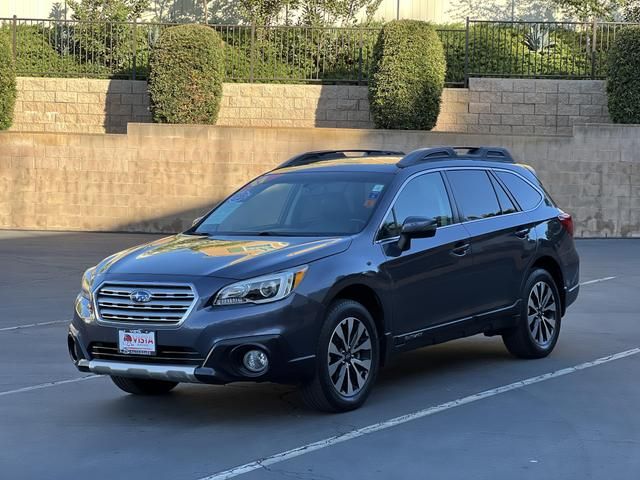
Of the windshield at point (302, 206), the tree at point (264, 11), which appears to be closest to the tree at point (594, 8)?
the tree at point (264, 11)

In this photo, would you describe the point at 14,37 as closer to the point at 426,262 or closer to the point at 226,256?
the point at 426,262

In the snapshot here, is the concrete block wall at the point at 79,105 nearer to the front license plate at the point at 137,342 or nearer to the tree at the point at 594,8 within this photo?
the tree at the point at 594,8

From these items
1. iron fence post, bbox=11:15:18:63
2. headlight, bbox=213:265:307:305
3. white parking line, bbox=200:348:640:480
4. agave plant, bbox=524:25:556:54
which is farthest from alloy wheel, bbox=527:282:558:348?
iron fence post, bbox=11:15:18:63

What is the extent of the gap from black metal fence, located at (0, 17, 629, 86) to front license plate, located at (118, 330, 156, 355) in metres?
16.7

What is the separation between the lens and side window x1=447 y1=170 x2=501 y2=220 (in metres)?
9.43

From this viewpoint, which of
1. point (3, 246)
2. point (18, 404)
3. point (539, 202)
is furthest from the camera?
point (3, 246)

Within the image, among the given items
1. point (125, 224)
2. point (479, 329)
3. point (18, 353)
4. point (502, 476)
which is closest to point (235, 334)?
point (502, 476)

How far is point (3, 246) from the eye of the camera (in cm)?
2012

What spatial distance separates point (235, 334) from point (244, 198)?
218cm

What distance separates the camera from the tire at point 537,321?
9.84 meters

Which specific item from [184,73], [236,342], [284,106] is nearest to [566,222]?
[236,342]

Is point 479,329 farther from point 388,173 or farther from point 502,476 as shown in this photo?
point 502,476

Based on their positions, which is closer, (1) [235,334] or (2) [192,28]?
(1) [235,334]

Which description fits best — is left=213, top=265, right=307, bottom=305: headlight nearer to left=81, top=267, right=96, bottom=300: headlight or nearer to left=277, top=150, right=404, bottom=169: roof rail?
left=81, top=267, right=96, bottom=300: headlight
